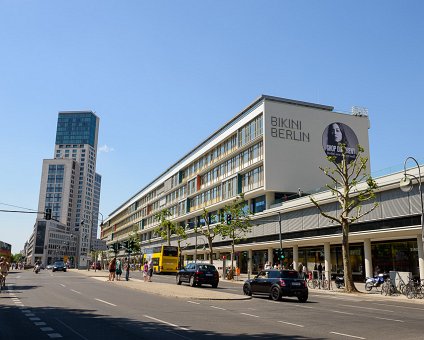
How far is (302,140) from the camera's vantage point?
192 feet

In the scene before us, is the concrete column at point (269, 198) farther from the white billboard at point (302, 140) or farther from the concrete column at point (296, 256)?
the concrete column at point (296, 256)

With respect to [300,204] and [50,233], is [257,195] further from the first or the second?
[50,233]

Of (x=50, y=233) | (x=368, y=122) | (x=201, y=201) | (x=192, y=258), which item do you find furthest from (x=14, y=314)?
(x=50, y=233)

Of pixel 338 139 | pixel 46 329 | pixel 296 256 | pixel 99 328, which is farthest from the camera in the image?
pixel 338 139

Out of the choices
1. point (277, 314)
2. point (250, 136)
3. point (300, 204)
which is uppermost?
point (250, 136)

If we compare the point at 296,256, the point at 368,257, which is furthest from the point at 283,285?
the point at 296,256

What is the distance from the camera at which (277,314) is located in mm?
15328

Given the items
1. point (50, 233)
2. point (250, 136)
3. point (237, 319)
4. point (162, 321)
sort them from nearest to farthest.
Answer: point (162, 321) < point (237, 319) < point (250, 136) < point (50, 233)

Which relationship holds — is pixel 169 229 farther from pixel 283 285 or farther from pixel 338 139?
pixel 283 285

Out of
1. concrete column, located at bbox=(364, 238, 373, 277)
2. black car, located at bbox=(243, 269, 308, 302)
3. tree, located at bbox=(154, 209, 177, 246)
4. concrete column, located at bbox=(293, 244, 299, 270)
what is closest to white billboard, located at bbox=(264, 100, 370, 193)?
concrete column, located at bbox=(293, 244, 299, 270)

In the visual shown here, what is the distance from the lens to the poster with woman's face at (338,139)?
60125mm

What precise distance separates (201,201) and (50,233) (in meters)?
140

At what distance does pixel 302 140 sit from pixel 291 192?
24.3ft

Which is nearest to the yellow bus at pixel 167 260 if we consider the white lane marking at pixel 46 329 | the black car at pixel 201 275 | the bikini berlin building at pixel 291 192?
the bikini berlin building at pixel 291 192
